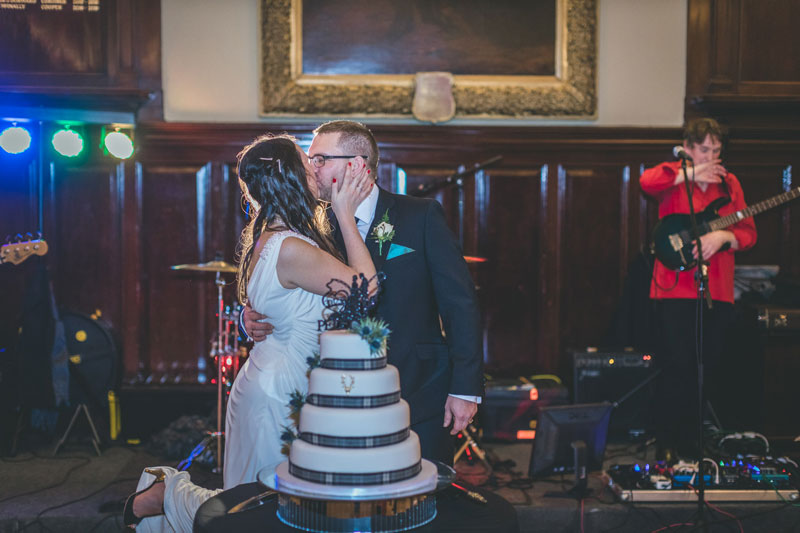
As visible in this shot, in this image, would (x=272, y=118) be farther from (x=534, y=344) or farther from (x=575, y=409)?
(x=575, y=409)

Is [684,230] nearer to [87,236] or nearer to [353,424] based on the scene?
[353,424]

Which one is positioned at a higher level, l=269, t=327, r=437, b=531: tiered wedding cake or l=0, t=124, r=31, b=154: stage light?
l=0, t=124, r=31, b=154: stage light

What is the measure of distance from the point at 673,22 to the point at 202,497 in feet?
17.1

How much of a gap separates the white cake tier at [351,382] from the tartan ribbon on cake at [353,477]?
196 mm

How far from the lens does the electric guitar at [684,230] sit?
4949 millimetres

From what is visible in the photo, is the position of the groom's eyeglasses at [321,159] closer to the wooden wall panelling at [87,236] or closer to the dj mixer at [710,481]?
the dj mixer at [710,481]

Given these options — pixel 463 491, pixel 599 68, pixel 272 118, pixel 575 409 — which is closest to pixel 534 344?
pixel 575 409

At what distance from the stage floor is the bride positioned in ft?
5.56

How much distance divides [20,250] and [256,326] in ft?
10.6

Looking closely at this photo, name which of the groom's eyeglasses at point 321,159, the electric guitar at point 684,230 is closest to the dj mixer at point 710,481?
the electric guitar at point 684,230

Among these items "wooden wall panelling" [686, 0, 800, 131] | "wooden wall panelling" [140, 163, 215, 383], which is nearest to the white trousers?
"wooden wall panelling" [140, 163, 215, 383]

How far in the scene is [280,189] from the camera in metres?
2.80

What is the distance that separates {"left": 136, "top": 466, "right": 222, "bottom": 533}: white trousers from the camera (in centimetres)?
288

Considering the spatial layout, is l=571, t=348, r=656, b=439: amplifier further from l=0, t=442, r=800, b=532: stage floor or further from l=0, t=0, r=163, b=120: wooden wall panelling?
l=0, t=0, r=163, b=120: wooden wall panelling
